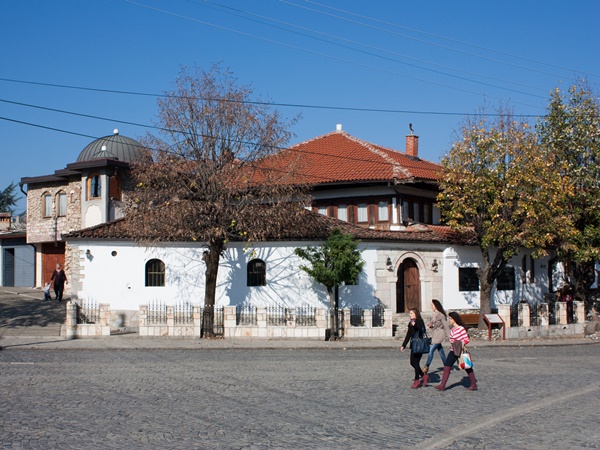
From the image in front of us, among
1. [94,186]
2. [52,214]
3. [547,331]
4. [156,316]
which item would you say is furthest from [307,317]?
[52,214]

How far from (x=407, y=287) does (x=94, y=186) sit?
17607 mm

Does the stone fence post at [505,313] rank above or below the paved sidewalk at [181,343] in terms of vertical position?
above

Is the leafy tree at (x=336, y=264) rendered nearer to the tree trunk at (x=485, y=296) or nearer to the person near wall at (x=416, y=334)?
the tree trunk at (x=485, y=296)

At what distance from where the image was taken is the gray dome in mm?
39688

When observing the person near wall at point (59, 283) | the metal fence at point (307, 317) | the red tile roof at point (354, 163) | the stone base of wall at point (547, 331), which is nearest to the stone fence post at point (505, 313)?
the stone base of wall at point (547, 331)

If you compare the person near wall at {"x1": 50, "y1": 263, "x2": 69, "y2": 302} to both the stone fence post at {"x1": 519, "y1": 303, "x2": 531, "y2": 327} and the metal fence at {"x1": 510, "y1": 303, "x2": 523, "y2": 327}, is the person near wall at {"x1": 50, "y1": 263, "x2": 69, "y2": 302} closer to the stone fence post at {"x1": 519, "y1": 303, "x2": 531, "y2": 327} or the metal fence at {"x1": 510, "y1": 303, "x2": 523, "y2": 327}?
the metal fence at {"x1": 510, "y1": 303, "x2": 523, "y2": 327}

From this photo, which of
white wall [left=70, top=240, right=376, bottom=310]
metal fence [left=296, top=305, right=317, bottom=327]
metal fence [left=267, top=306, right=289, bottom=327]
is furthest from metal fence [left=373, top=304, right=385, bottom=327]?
metal fence [left=267, top=306, right=289, bottom=327]

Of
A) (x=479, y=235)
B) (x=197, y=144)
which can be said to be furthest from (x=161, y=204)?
(x=479, y=235)

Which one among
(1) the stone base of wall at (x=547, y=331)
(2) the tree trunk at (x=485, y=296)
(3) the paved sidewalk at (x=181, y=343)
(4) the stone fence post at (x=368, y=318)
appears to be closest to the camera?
(3) the paved sidewalk at (x=181, y=343)

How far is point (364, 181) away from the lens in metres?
32.4

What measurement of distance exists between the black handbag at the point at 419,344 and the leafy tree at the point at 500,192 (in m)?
14.7

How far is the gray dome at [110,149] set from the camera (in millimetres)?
39688

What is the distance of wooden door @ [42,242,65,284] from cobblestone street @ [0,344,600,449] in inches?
915

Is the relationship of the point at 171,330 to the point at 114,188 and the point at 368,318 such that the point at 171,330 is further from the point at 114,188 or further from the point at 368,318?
the point at 114,188
